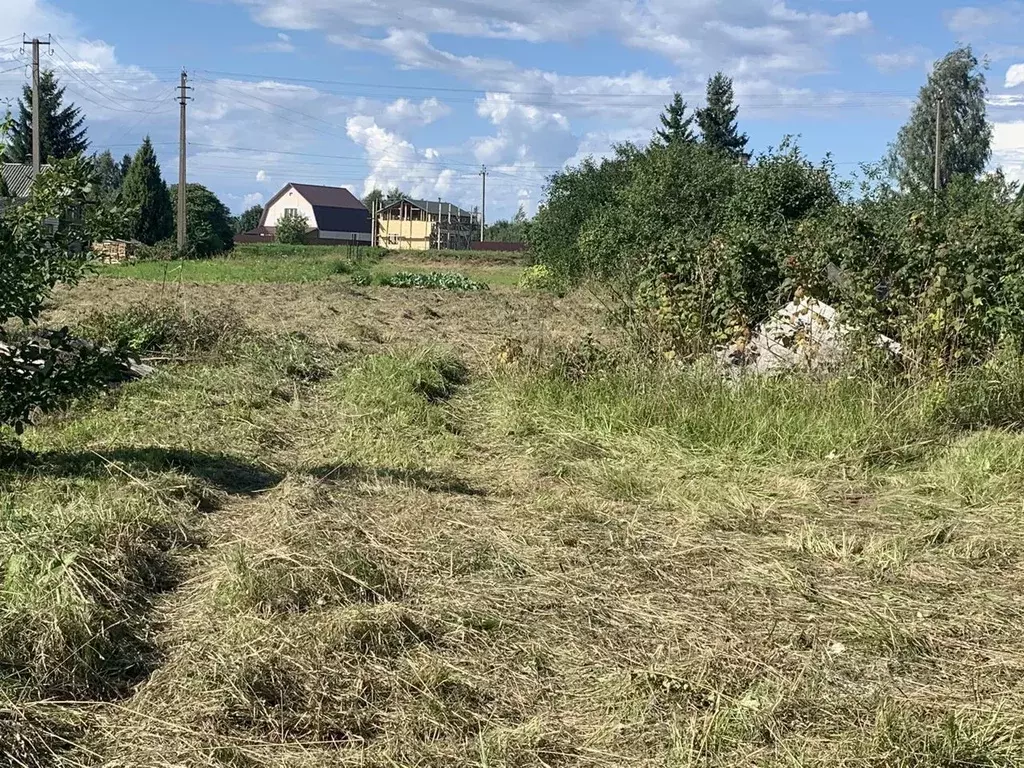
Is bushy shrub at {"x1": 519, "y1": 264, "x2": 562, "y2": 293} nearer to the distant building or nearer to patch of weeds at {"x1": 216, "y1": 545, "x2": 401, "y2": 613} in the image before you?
patch of weeds at {"x1": 216, "y1": 545, "x2": 401, "y2": 613}

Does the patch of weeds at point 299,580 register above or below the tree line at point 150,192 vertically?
below

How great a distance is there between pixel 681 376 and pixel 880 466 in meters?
1.74

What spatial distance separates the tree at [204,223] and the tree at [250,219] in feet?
162

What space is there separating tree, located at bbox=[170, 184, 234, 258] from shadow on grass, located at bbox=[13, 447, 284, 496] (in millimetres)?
30279

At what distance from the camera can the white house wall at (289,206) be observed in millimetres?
94875

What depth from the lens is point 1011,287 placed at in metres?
6.72

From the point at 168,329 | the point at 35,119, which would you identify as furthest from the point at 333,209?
the point at 168,329

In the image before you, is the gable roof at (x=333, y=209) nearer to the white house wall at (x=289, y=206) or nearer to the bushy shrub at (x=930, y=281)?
the white house wall at (x=289, y=206)

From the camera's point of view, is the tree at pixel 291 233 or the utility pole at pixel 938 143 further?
the tree at pixel 291 233

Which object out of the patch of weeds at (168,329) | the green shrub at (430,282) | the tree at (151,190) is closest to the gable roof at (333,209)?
the tree at (151,190)

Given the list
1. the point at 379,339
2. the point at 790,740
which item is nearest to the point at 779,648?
the point at 790,740

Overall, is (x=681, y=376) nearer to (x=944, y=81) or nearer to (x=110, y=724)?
(x=110, y=724)

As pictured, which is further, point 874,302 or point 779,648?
point 874,302

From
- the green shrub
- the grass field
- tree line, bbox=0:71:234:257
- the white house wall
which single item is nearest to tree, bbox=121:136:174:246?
tree line, bbox=0:71:234:257
